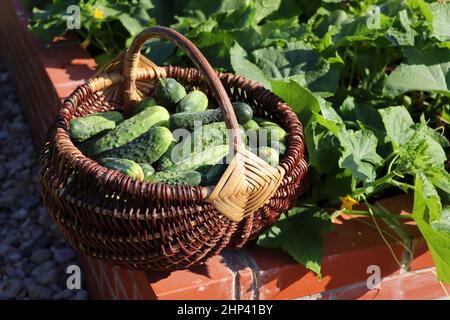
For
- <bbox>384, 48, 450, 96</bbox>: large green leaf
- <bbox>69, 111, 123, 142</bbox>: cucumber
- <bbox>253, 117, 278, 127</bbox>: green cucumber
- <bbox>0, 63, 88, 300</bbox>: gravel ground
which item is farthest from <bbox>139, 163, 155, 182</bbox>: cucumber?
<bbox>0, 63, 88, 300</bbox>: gravel ground

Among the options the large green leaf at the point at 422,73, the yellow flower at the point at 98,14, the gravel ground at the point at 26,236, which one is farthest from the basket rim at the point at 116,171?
the gravel ground at the point at 26,236

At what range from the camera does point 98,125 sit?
2.06 m

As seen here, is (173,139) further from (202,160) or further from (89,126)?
(89,126)

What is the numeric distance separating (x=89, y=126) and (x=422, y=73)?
1.17 meters

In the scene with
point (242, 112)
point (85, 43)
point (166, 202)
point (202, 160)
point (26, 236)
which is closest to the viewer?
point (166, 202)

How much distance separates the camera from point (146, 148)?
1.93m

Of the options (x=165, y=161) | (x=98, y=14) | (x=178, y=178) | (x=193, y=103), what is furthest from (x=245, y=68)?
(x=98, y=14)

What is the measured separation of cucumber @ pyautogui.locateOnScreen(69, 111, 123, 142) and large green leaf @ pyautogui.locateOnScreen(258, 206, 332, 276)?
1.91 ft

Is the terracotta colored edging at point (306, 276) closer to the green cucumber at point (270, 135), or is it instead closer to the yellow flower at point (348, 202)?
the yellow flower at point (348, 202)

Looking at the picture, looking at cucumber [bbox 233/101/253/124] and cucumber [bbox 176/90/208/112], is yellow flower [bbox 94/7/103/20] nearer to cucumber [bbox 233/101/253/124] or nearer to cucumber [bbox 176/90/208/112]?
cucumber [bbox 176/90/208/112]

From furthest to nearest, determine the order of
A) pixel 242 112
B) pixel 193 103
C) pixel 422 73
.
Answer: pixel 422 73 < pixel 193 103 < pixel 242 112

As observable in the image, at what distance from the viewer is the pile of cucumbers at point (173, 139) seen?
1.84 metres

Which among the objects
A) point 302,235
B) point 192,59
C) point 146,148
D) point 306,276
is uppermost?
point 192,59
